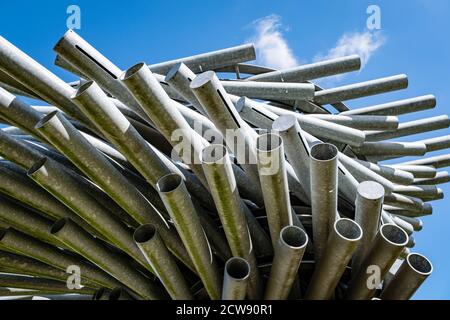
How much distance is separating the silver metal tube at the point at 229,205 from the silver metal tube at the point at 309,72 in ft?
19.5

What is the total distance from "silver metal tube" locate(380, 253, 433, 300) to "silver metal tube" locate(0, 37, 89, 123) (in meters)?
4.95

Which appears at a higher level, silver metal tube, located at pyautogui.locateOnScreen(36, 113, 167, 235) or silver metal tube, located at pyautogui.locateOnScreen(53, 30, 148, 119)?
silver metal tube, located at pyautogui.locateOnScreen(53, 30, 148, 119)

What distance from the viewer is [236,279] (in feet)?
20.1

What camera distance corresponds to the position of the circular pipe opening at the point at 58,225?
7.33 meters

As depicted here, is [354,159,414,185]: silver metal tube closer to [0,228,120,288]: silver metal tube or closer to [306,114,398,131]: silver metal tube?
[306,114,398,131]: silver metal tube

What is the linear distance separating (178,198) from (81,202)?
159cm

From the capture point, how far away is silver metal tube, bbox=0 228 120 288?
8.13 metres

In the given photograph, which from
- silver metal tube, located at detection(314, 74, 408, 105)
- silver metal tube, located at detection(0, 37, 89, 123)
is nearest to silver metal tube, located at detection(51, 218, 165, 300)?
silver metal tube, located at detection(0, 37, 89, 123)

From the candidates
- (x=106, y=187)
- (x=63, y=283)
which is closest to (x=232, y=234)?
(x=106, y=187)

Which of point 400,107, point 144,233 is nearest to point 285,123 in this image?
point 144,233

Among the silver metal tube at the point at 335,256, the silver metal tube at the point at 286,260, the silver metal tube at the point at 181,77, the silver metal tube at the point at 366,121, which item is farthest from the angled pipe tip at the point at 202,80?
the silver metal tube at the point at 366,121

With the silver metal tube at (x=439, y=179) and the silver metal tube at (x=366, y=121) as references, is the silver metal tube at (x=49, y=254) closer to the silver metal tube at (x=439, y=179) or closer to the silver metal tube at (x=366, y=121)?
the silver metal tube at (x=366, y=121)

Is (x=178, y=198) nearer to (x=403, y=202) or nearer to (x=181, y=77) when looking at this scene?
(x=181, y=77)

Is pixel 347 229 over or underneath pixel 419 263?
over
